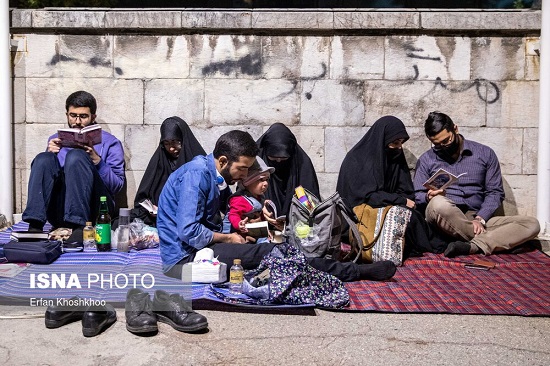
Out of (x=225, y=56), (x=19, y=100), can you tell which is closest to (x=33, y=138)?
(x=19, y=100)

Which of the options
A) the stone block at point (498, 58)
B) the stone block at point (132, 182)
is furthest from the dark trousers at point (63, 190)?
the stone block at point (498, 58)

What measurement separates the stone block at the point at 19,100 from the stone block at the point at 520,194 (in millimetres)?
4843

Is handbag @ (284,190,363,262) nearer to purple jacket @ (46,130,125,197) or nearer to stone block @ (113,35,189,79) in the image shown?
purple jacket @ (46,130,125,197)

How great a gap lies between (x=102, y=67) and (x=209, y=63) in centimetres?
107

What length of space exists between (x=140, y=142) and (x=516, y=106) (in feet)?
12.3

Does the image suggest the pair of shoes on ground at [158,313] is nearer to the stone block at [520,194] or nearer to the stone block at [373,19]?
the stone block at [373,19]

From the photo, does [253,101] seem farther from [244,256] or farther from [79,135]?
[244,256]

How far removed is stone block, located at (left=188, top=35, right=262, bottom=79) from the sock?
8.52 feet

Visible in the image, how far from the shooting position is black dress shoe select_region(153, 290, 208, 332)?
13.2 ft

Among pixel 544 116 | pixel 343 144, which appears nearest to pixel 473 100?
pixel 544 116

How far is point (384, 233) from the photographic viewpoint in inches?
225

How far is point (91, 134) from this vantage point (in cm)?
616

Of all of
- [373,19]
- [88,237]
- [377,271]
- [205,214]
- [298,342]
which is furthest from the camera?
[373,19]

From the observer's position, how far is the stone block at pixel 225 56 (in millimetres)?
6953
